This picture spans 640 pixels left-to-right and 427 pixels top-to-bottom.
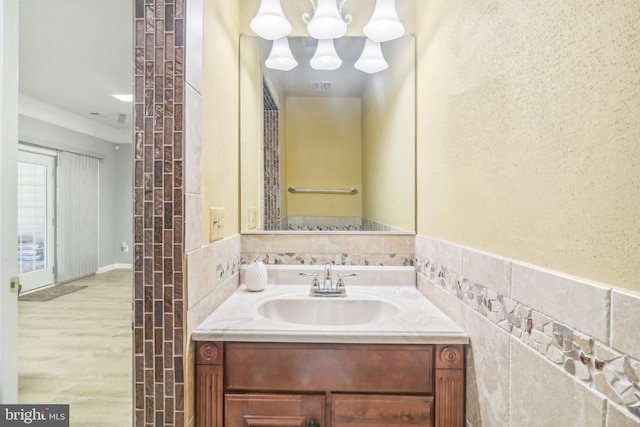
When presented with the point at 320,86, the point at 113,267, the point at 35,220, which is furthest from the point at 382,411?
the point at 113,267

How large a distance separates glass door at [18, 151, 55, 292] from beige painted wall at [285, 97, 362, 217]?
14.2 feet

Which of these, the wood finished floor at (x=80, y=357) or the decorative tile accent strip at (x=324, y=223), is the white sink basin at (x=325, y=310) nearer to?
the decorative tile accent strip at (x=324, y=223)

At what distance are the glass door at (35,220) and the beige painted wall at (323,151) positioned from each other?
4.34 m

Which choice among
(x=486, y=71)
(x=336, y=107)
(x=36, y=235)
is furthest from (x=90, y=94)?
(x=486, y=71)

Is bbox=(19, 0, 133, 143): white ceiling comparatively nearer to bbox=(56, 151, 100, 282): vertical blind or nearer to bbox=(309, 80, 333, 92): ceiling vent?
bbox=(56, 151, 100, 282): vertical blind

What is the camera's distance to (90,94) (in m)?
3.94

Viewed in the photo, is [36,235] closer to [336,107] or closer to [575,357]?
[336,107]

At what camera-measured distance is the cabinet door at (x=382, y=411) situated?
102 centimetres

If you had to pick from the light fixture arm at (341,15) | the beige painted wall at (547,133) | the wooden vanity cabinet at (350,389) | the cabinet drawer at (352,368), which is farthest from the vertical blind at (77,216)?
the beige painted wall at (547,133)

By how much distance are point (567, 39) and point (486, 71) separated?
30 cm

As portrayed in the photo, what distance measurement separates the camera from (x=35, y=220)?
4508 mm

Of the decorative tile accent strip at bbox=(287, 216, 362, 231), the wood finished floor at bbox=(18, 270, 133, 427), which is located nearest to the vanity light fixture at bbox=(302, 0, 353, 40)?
the decorative tile accent strip at bbox=(287, 216, 362, 231)

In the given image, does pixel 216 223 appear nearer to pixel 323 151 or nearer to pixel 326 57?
pixel 323 151

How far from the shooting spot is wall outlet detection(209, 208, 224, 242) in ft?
3.91
